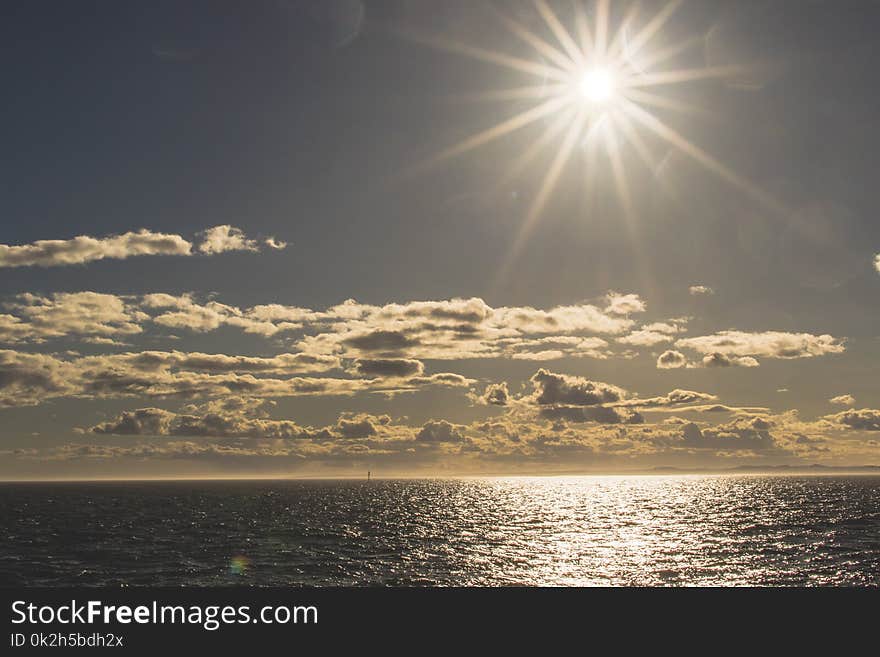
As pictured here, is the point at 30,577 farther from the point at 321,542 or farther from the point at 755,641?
the point at 755,641

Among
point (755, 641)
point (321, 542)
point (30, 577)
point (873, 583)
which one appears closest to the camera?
point (755, 641)

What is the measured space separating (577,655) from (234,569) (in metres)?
52.8

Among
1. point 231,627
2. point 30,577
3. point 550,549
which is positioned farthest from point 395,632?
point 550,549

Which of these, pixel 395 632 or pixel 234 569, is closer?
pixel 395 632

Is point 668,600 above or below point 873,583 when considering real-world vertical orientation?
above

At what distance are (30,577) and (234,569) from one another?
17413mm

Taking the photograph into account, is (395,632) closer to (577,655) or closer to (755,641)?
(577,655)

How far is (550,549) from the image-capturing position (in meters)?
74.8

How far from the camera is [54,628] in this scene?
14828mm

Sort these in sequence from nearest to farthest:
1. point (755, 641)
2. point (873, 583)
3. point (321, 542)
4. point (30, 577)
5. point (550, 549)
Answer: point (755, 641)
point (873, 583)
point (30, 577)
point (550, 549)
point (321, 542)

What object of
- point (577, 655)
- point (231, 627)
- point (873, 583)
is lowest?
point (873, 583)

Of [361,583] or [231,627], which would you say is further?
[361,583]

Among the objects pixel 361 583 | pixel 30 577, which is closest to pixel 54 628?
pixel 361 583

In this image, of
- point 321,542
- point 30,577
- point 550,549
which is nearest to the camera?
point 30,577
